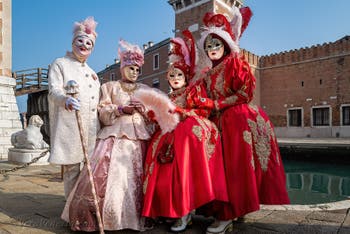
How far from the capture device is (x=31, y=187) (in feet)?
13.9

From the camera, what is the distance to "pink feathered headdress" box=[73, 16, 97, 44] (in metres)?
2.57

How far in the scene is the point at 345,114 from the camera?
67.8ft

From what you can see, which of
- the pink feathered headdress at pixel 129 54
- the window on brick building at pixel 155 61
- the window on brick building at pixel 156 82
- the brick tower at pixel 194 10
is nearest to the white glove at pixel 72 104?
the pink feathered headdress at pixel 129 54

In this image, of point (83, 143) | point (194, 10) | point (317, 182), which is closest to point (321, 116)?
point (194, 10)

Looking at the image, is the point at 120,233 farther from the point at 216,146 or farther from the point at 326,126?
the point at 326,126

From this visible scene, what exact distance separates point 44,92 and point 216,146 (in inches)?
708

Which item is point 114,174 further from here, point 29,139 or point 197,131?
point 29,139

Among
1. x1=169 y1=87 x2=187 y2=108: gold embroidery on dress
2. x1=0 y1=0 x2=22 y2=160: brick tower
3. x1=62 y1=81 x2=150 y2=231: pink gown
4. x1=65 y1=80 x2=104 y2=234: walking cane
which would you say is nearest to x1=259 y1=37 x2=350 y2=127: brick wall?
x1=0 y1=0 x2=22 y2=160: brick tower

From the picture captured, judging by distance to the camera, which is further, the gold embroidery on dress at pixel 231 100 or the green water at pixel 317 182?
the green water at pixel 317 182

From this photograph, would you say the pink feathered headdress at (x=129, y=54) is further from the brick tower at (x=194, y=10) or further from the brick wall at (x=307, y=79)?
the brick wall at (x=307, y=79)

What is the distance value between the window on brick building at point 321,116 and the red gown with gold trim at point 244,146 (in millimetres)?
21602

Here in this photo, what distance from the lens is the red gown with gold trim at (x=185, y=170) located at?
2.15 metres

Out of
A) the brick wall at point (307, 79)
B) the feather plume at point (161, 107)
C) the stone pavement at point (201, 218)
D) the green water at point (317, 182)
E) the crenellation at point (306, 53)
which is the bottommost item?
the green water at point (317, 182)

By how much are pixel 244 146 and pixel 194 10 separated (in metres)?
23.7
